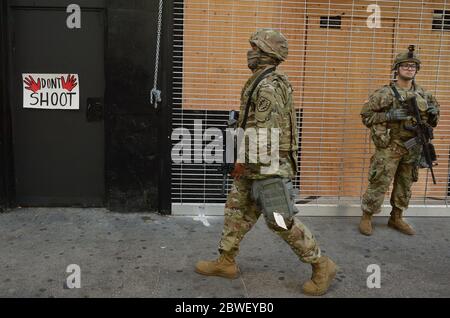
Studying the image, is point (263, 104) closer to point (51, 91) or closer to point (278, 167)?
point (278, 167)

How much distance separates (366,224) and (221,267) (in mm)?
1991

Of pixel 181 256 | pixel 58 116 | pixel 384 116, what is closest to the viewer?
pixel 181 256

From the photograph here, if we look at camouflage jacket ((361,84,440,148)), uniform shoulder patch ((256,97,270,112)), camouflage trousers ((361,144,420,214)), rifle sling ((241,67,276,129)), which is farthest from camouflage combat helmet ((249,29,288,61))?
camouflage trousers ((361,144,420,214))

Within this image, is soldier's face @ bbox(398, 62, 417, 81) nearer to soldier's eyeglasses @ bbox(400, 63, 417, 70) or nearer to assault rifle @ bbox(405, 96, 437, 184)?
soldier's eyeglasses @ bbox(400, 63, 417, 70)

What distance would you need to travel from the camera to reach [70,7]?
5.48m

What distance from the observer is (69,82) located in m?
5.65

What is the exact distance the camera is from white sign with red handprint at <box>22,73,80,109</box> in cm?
562

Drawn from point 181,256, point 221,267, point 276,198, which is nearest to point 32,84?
point 181,256

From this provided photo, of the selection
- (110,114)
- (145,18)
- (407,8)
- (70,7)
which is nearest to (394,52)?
(407,8)

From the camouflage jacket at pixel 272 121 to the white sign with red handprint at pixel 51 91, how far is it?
265 centimetres

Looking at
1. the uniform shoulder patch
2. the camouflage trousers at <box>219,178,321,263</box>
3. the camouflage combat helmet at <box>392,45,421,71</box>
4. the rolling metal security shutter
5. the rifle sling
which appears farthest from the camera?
the rolling metal security shutter

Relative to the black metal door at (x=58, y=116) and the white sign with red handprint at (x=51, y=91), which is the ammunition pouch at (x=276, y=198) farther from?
the white sign with red handprint at (x=51, y=91)

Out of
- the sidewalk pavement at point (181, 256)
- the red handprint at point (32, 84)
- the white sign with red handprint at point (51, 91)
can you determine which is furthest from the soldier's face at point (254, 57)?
the red handprint at point (32, 84)

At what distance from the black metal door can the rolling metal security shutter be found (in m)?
0.94
